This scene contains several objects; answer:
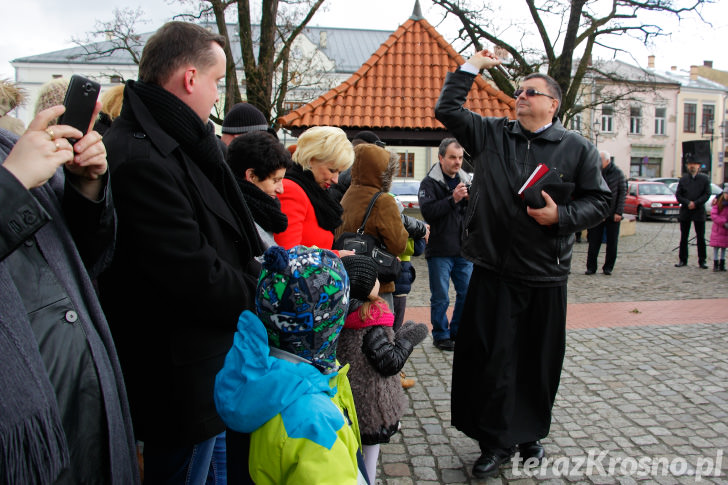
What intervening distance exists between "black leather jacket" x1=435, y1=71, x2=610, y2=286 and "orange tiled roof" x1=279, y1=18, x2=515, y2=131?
6309mm

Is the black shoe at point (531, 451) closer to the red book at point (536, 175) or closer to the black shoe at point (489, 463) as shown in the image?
the black shoe at point (489, 463)

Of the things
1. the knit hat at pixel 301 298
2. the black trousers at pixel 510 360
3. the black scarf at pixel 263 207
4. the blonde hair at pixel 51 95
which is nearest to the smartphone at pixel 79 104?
the knit hat at pixel 301 298

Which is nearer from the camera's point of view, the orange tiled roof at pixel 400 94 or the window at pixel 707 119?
the orange tiled roof at pixel 400 94

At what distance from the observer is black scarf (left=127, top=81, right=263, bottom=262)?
68.3 inches

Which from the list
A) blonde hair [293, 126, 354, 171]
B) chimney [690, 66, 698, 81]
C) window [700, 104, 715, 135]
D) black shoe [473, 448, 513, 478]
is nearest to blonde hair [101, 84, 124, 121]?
blonde hair [293, 126, 354, 171]

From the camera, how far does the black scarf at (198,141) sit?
1735 millimetres

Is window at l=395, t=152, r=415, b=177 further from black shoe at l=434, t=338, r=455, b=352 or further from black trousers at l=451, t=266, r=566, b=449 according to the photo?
black trousers at l=451, t=266, r=566, b=449


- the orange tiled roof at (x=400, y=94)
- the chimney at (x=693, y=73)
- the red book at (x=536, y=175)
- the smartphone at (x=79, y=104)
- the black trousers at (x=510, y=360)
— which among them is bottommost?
the black trousers at (x=510, y=360)

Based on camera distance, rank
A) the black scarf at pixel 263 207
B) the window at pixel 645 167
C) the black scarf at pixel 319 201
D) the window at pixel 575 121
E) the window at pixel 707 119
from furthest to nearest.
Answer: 1. the window at pixel 707 119
2. the window at pixel 645 167
3. the window at pixel 575 121
4. the black scarf at pixel 319 201
5. the black scarf at pixel 263 207

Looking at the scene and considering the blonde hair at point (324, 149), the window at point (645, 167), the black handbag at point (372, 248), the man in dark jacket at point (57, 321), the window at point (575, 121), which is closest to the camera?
the man in dark jacket at point (57, 321)

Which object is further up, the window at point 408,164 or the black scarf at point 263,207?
the window at point 408,164

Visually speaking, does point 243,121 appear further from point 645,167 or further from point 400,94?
point 645,167

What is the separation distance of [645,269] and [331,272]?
34.1 ft

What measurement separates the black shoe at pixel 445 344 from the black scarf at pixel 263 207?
3.16m
